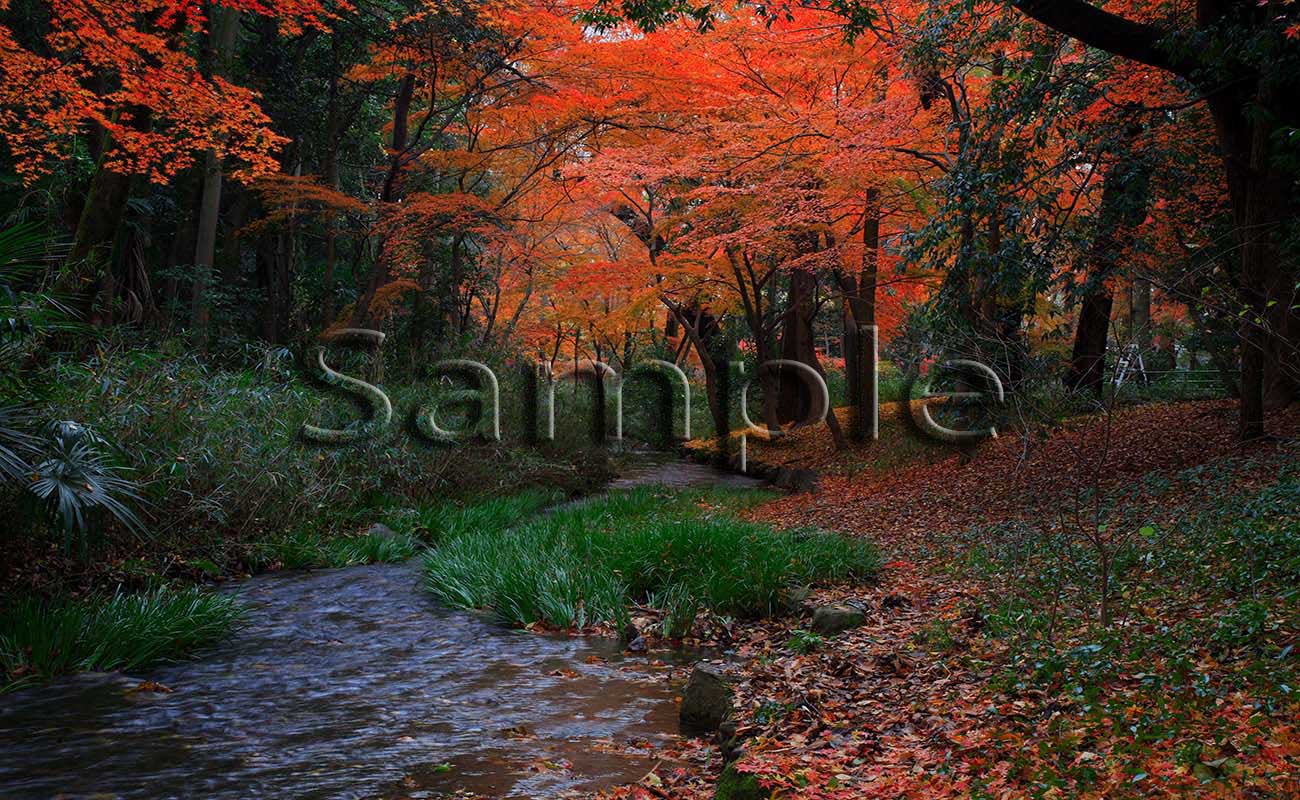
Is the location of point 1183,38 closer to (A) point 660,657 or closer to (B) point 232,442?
(A) point 660,657

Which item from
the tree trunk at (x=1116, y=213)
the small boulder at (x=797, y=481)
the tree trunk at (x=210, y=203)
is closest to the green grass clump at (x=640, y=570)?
the tree trunk at (x=1116, y=213)

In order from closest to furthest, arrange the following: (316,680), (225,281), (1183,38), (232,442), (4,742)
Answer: (4,742) → (316,680) → (1183,38) → (232,442) → (225,281)

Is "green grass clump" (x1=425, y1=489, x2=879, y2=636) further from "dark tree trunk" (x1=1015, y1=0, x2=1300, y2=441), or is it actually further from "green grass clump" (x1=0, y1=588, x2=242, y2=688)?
"dark tree trunk" (x1=1015, y1=0, x2=1300, y2=441)

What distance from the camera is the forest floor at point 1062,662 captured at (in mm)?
3330

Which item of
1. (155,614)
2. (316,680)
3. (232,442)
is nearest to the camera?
(316,680)

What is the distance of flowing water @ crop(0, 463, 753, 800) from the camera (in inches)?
165

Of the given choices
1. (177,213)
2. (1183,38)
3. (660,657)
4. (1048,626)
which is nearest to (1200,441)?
(1183,38)

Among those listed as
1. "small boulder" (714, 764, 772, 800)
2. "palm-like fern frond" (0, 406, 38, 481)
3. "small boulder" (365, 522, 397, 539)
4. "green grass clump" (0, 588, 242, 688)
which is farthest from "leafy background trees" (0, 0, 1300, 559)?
"small boulder" (714, 764, 772, 800)

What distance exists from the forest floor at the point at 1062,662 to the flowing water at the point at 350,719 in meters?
0.69

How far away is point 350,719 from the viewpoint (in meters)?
5.04

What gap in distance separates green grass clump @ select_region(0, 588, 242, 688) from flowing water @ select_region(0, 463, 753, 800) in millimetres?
158

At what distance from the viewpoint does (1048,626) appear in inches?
201

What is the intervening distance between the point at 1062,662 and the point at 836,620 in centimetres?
208

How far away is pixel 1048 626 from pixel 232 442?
24.8 ft
